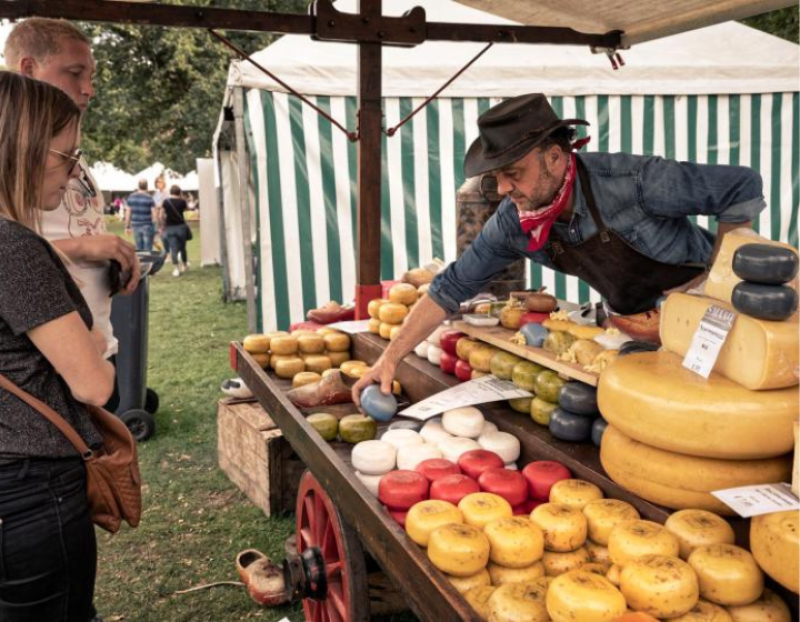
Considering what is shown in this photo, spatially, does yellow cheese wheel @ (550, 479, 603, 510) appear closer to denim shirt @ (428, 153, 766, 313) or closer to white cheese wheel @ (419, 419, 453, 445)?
white cheese wheel @ (419, 419, 453, 445)

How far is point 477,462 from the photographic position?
1.96 meters

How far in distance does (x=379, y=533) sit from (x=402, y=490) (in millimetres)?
142

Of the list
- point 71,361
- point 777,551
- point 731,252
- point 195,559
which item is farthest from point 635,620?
point 195,559

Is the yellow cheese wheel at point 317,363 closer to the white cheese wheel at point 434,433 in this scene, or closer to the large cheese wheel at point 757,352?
the white cheese wheel at point 434,433

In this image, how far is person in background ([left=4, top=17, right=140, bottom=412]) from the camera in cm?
215

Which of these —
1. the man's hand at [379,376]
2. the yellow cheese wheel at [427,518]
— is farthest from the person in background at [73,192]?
the yellow cheese wheel at [427,518]

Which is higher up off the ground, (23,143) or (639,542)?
(23,143)

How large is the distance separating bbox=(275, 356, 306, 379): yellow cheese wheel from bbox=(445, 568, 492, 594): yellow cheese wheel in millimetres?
1857

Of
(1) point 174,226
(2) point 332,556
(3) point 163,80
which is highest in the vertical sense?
(3) point 163,80

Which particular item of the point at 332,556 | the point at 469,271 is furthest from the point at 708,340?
the point at 332,556

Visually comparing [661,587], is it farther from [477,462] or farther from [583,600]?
[477,462]

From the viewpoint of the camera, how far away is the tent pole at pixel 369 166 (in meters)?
3.88

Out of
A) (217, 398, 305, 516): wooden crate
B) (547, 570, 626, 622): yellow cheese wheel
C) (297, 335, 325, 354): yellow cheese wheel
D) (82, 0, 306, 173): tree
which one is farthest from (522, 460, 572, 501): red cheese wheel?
(82, 0, 306, 173): tree

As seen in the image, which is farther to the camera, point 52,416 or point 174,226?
point 174,226
